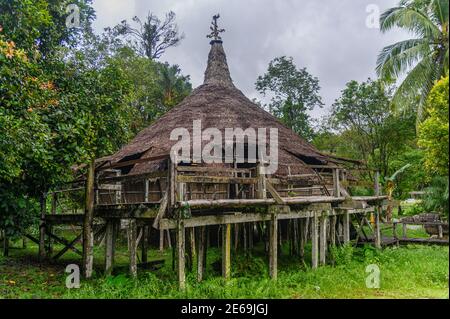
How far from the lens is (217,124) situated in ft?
49.7

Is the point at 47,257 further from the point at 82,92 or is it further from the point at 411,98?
the point at 411,98

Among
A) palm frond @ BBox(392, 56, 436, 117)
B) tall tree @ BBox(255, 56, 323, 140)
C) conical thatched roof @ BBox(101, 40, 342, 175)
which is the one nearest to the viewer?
palm frond @ BBox(392, 56, 436, 117)

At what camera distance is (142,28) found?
92.8 feet

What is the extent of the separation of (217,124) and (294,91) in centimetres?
1265

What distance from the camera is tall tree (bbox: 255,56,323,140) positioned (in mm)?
25922

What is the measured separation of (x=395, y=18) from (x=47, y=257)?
1377 cm

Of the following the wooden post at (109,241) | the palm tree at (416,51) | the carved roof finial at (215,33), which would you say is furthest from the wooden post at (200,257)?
the carved roof finial at (215,33)

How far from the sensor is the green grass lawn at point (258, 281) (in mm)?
7570

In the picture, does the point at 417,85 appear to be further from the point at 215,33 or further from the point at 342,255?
the point at 215,33

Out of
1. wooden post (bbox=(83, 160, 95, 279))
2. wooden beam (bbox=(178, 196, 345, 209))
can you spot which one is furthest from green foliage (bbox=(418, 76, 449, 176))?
wooden post (bbox=(83, 160, 95, 279))

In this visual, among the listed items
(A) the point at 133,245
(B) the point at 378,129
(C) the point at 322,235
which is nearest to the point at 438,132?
(C) the point at 322,235

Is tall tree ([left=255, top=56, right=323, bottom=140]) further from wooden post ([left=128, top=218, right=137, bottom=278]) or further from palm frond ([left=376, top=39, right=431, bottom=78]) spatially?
wooden post ([left=128, top=218, right=137, bottom=278])

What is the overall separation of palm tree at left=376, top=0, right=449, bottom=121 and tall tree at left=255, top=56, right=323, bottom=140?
39.1 feet
